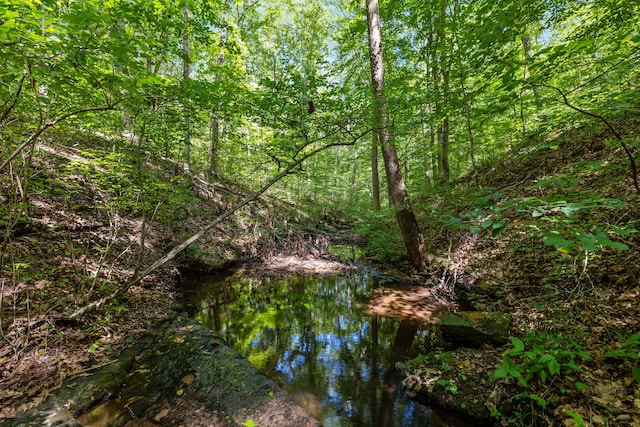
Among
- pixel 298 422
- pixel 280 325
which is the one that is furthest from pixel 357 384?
pixel 280 325

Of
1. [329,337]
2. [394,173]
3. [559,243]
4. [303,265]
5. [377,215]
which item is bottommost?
[329,337]

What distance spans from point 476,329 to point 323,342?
102 inches

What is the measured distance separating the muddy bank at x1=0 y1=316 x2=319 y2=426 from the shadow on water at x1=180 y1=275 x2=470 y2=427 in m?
0.62

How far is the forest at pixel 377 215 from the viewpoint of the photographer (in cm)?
265

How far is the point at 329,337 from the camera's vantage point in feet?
16.4

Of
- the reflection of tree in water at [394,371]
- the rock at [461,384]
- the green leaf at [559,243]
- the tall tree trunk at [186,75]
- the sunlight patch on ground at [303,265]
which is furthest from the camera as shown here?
the sunlight patch on ground at [303,265]

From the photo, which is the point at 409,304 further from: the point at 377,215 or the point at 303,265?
the point at 377,215

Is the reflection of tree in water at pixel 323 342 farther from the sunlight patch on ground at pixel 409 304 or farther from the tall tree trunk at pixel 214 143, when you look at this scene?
the tall tree trunk at pixel 214 143

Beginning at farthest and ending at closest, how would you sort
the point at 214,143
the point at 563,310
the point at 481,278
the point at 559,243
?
the point at 214,143 < the point at 481,278 < the point at 563,310 < the point at 559,243

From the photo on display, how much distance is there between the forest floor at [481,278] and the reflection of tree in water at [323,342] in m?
1.04

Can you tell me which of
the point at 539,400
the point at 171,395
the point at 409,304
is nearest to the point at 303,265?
the point at 409,304

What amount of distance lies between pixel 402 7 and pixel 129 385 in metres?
12.1

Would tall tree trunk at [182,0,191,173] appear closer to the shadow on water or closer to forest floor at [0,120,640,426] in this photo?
forest floor at [0,120,640,426]

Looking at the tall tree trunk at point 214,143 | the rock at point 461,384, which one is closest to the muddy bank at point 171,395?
the rock at point 461,384
